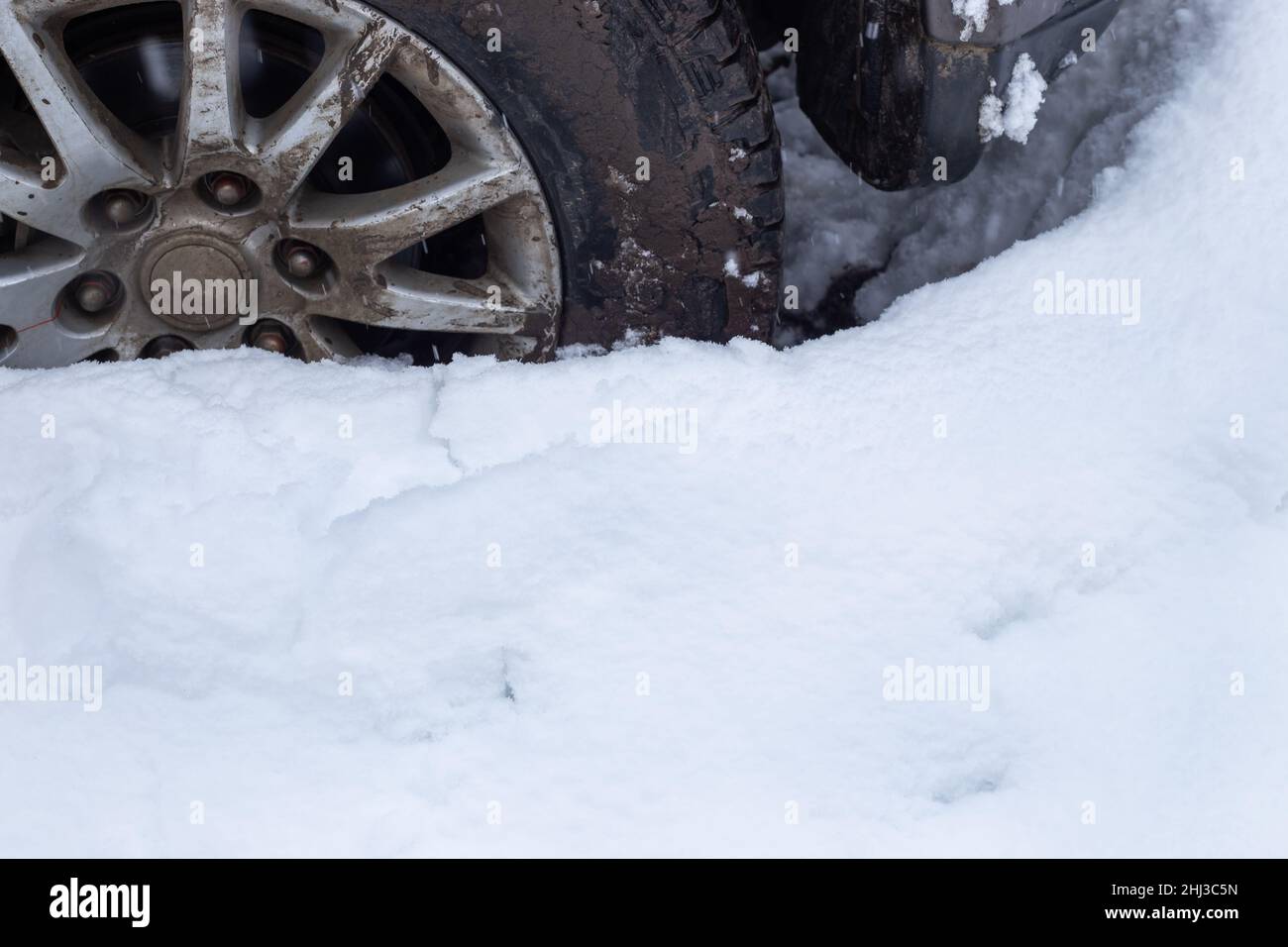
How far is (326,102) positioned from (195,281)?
0.33 meters

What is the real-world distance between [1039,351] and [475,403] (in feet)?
2.53

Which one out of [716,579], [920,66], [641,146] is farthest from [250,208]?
[920,66]

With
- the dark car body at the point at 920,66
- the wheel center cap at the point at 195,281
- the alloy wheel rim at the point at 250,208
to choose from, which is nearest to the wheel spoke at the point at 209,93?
the alloy wheel rim at the point at 250,208

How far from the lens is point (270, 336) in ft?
6.13

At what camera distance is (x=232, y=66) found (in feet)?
5.40

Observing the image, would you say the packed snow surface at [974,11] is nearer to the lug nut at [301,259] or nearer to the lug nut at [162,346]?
the lug nut at [301,259]

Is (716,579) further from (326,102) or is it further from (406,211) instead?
(326,102)

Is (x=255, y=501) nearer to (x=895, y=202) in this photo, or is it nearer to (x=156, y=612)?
(x=156, y=612)

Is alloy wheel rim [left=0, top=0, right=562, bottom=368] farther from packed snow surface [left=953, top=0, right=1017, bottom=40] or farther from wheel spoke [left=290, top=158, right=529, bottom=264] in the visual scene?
packed snow surface [left=953, top=0, right=1017, bottom=40]

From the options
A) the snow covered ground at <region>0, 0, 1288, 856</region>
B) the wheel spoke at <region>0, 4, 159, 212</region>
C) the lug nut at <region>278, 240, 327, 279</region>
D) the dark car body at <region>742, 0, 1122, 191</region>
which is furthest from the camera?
the lug nut at <region>278, 240, 327, 279</region>

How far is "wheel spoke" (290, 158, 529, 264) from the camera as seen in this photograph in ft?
5.74

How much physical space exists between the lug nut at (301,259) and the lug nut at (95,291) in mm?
239

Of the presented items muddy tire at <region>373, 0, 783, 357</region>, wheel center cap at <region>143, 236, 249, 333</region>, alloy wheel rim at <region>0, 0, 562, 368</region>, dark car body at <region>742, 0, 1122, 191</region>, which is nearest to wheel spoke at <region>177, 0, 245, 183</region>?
alloy wheel rim at <region>0, 0, 562, 368</region>

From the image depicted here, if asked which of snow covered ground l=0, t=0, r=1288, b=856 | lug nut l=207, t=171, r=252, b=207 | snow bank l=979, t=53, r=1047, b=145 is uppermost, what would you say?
snow bank l=979, t=53, r=1047, b=145
